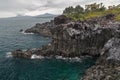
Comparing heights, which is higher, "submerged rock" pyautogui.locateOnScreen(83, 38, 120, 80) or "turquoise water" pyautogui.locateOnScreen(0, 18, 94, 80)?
"submerged rock" pyautogui.locateOnScreen(83, 38, 120, 80)

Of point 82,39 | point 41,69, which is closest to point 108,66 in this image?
point 82,39

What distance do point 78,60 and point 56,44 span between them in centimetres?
→ 1475

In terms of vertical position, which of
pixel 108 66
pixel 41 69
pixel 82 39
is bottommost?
pixel 41 69

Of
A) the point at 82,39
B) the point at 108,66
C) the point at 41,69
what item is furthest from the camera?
the point at 82,39

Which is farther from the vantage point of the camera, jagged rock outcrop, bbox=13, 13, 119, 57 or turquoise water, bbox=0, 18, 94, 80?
jagged rock outcrop, bbox=13, 13, 119, 57

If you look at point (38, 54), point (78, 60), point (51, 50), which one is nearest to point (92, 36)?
point (78, 60)

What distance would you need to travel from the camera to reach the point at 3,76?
249 ft

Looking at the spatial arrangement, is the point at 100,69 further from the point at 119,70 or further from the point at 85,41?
the point at 85,41

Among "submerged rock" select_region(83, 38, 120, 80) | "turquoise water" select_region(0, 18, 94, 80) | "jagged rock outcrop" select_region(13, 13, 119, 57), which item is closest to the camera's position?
"submerged rock" select_region(83, 38, 120, 80)

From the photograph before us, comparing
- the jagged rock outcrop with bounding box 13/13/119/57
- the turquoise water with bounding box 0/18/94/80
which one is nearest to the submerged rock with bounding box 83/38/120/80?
the turquoise water with bounding box 0/18/94/80

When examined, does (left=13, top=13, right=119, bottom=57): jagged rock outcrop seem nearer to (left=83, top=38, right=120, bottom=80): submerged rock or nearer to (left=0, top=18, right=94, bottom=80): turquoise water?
(left=0, top=18, right=94, bottom=80): turquoise water

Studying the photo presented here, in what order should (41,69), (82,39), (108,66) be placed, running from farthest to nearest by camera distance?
(82,39), (41,69), (108,66)

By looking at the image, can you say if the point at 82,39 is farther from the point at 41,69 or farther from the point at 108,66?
the point at 41,69

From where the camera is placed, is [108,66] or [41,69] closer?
[108,66]
